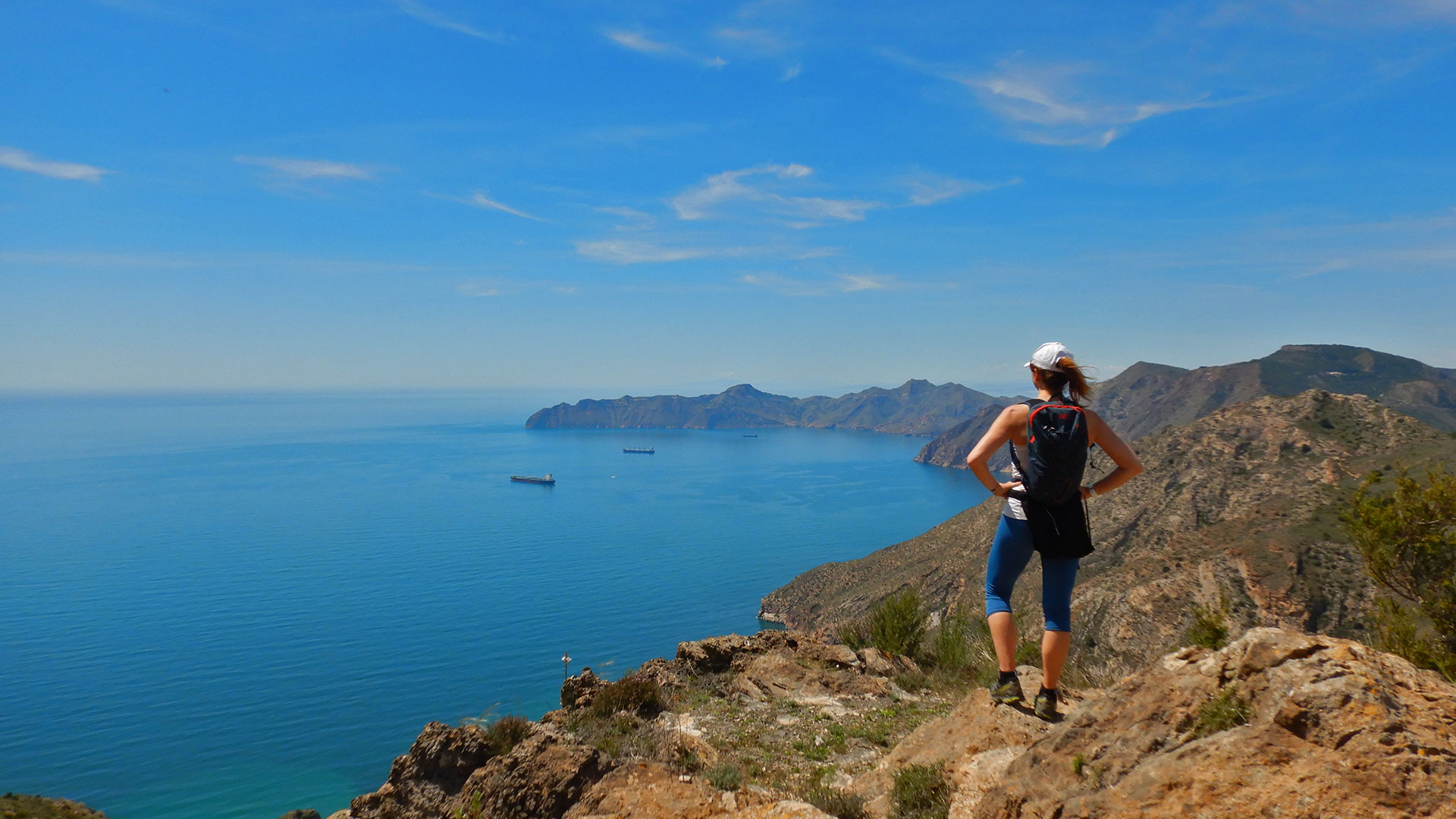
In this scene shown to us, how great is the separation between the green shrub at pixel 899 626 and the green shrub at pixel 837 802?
7.21 m

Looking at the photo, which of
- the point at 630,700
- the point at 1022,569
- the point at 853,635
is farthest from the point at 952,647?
the point at 1022,569

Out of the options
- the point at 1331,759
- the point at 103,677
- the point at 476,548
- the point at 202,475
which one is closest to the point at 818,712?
the point at 1331,759

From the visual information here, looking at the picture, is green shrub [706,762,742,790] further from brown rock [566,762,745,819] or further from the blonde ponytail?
the blonde ponytail

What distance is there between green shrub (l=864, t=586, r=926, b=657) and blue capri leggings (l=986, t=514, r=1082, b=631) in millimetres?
7606

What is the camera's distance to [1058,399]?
4621mm

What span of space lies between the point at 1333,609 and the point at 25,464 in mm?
261221

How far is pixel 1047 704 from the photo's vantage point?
5160mm

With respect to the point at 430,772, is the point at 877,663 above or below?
above

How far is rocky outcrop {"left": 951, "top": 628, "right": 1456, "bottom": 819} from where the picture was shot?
293cm

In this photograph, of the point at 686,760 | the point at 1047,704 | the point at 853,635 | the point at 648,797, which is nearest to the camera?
the point at 1047,704

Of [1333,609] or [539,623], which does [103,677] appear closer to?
[539,623]

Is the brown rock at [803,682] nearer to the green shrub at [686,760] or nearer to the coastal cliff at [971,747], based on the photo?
the coastal cliff at [971,747]

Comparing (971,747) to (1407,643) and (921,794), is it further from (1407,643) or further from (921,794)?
(1407,643)

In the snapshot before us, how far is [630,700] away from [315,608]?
90501mm
